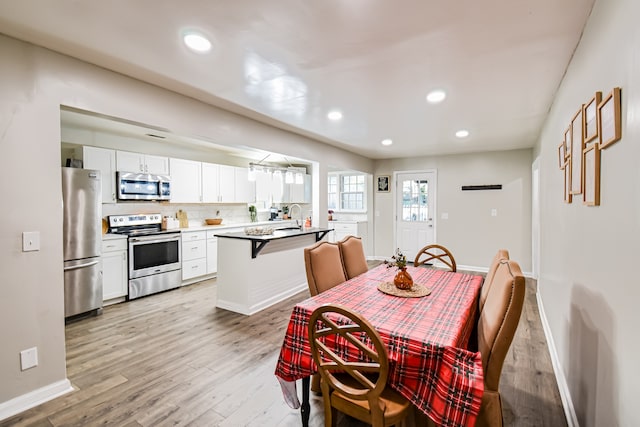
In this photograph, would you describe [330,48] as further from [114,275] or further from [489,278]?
[114,275]

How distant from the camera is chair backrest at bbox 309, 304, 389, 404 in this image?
3.94ft

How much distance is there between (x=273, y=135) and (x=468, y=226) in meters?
4.25

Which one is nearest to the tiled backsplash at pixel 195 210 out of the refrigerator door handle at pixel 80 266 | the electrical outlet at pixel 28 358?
the refrigerator door handle at pixel 80 266

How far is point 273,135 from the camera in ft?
13.1

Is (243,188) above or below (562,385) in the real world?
above

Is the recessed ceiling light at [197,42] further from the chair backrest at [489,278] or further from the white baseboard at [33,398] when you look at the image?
the white baseboard at [33,398]

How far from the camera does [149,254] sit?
4.35 meters

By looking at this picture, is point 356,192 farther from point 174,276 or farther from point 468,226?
point 174,276

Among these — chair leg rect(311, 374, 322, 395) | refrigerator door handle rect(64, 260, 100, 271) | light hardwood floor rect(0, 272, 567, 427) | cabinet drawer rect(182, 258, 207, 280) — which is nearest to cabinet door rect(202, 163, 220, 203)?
cabinet drawer rect(182, 258, 207, 280)

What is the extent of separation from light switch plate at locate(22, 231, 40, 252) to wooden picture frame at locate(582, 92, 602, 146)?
10.6 feet

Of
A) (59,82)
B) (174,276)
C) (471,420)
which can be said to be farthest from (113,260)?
(471,420)

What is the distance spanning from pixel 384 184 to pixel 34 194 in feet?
19.4

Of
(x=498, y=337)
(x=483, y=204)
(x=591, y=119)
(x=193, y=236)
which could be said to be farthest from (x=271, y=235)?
(x=483, y=204)

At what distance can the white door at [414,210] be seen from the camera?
633 cm
